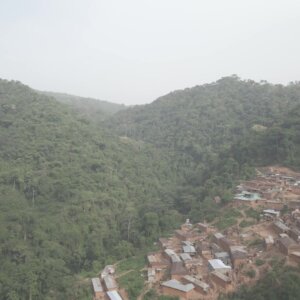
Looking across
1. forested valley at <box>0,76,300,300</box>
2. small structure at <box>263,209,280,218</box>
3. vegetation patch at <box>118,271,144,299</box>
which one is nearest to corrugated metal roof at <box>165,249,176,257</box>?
vegetation patch at <box>118,271,144,299</box>

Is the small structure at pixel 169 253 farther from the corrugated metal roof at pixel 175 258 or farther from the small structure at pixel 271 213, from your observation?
the small structure at pixel 271 213

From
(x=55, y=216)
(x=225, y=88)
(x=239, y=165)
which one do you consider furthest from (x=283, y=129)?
(x=225, y=88)

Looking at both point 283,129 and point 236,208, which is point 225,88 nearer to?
point 283,129

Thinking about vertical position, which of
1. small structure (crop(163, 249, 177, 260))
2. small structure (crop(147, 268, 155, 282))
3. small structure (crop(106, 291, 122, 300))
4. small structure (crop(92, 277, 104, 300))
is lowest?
small structure (crop(92, 277, 104, 300))

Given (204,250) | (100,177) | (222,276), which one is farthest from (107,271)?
(100,177)

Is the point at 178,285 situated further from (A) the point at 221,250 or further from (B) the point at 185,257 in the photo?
(A) the point at 221,250

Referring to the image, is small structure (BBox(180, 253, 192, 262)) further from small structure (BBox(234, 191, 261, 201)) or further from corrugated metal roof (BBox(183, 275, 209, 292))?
small structure (BBox(234, 191, 261, 201))
